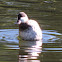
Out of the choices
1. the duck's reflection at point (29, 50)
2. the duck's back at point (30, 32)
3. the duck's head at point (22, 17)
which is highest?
the duck's head at point (22, 17)

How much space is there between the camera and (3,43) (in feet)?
37.7

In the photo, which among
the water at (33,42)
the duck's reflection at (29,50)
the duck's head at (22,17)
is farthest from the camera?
the duck's head at (22,17)

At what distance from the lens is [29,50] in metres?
10.7

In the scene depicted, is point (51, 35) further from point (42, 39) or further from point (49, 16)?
point (49, 16)

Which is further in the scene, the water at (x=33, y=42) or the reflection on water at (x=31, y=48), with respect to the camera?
the water at (x=33, y=42)

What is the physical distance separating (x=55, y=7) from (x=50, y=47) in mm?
6197

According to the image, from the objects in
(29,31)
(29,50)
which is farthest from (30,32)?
(29,50)

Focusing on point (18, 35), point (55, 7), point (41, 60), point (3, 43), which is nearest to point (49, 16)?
point (55, 7)

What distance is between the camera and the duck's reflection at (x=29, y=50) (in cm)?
989

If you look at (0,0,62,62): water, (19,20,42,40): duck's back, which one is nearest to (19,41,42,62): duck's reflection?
(0,0,62,62): water

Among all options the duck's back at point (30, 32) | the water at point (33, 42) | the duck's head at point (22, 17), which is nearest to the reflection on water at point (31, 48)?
the water at point (33, 42)

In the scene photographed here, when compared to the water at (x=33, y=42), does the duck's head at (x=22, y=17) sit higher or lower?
higher

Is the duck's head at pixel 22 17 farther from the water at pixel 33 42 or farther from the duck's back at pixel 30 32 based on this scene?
the water at pixel 33 42

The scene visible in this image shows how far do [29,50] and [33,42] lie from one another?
118 cm
